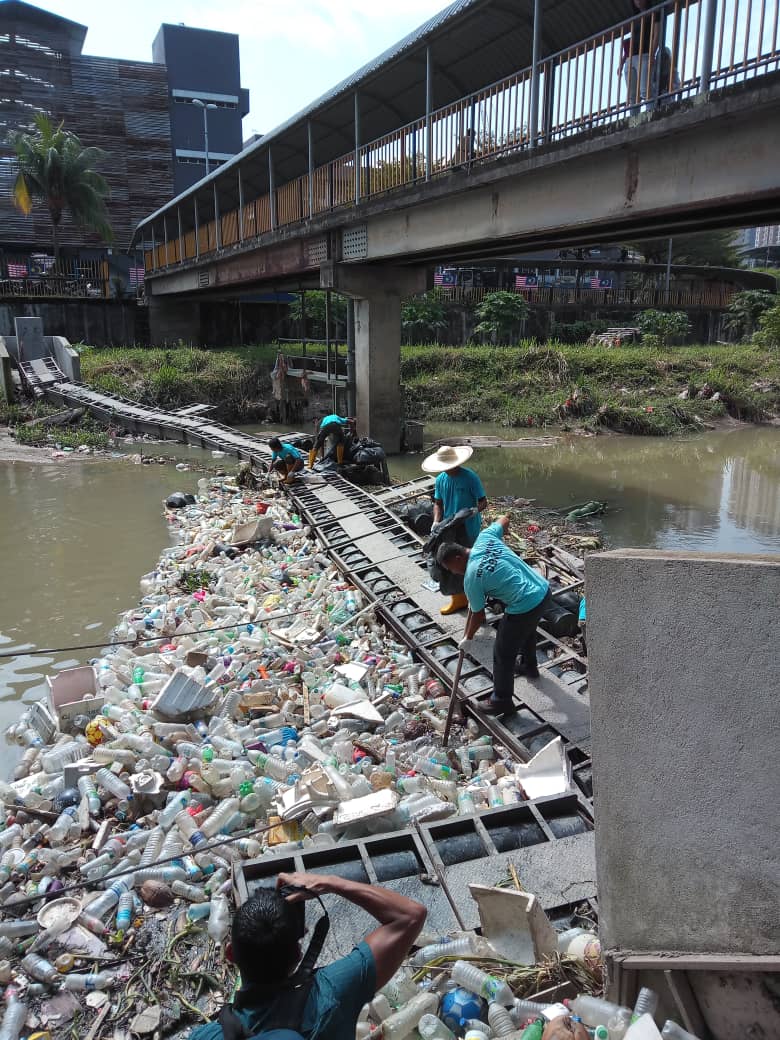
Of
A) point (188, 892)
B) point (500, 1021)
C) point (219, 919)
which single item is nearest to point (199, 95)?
point (188, 892)

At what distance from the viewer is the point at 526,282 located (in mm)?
36375

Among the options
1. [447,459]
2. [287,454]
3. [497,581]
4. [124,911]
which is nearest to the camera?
[124,911]

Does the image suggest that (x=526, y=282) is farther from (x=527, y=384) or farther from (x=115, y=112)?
(x=115, y=112)

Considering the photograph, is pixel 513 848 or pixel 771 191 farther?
pixel 771 191

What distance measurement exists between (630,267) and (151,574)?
118ft

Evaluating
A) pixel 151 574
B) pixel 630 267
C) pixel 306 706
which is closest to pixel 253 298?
pixel 630 267

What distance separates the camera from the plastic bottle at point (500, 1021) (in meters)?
2.66

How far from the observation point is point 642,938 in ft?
8.19

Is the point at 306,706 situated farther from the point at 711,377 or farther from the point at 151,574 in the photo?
the point at 711,377

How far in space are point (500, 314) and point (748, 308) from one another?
12.5 meters

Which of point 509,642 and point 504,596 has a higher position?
point 504,596

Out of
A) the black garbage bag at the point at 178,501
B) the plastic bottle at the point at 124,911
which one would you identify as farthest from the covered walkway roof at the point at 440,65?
the plastic bottle at the point at 124,911

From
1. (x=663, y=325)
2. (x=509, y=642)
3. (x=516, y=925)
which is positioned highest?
(x=663, y=325)

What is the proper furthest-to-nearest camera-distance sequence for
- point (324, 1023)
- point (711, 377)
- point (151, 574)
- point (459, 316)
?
point (459, 316) < point (711, 377) < point (151, 574) < point (324, 1023)
